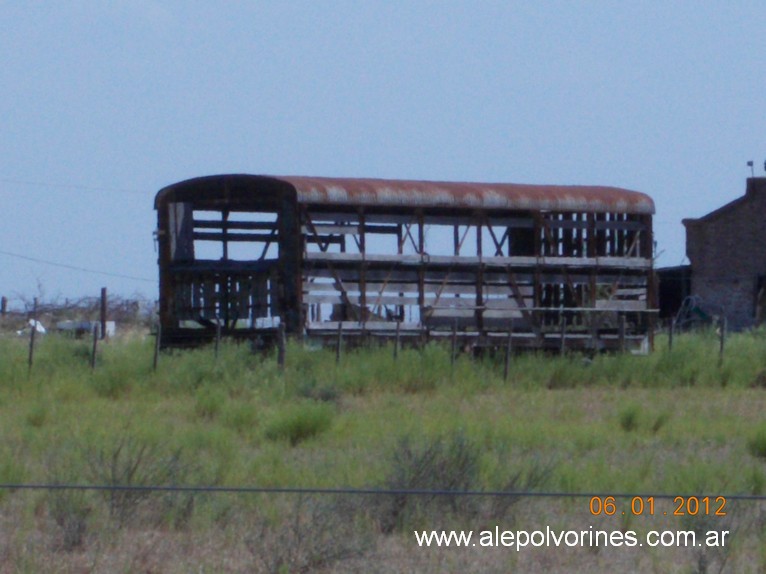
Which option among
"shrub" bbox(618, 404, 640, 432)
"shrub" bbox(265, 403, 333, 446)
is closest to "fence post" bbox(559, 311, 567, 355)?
"shrub" bbox(618, 404, 640, 432)

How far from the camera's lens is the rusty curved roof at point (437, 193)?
911 inches

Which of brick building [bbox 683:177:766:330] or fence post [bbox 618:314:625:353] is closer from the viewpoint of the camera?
fence post [bbox 618:314:625:353]

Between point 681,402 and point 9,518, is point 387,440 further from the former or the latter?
point 681,402

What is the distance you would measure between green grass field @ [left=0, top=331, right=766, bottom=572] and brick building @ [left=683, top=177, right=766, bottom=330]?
1538 centimetres

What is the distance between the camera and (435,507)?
31.9 ft

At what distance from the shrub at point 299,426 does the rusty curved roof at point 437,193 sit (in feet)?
25.7

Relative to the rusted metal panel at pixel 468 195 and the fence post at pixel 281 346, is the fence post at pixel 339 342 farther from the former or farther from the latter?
the rusted metal panel at pixel 468 195

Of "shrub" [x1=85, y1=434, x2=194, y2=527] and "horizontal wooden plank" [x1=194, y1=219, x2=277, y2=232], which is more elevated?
"horizontal wooden plank" [x1=194, y1=219, x2=277, y2=232]

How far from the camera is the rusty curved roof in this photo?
23141 mm

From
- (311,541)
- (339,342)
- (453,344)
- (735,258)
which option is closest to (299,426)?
(311,541)

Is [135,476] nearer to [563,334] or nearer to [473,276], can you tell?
[473,276]

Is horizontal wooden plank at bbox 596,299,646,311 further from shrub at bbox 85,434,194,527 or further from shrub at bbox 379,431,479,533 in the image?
shrub at bbox 85,434,194,527
